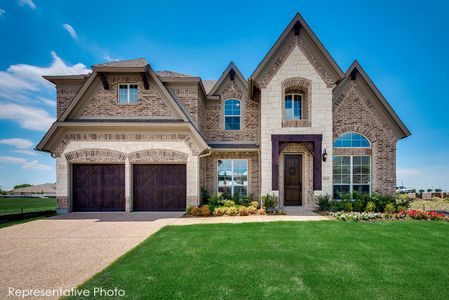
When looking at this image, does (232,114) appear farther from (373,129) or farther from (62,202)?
(62,202)

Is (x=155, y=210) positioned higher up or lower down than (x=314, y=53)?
lower down

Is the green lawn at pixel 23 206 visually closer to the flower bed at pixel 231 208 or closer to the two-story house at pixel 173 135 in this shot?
the two-story house at pixel 173 135

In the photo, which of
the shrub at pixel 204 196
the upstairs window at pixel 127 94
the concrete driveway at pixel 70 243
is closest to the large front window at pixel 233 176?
the shrub at pixel 204 196

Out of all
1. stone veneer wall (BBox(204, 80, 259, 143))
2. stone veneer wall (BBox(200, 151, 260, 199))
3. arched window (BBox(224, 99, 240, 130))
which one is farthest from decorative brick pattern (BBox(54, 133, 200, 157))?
arched window (BBox(224, 99, 240, 130))

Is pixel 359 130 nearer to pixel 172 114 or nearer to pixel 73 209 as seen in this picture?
pixel 172 114

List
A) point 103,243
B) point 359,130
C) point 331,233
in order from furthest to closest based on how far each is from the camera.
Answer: point 359,130 → point 331,233 → point 103,243

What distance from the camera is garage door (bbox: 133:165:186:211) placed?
36.3 ft

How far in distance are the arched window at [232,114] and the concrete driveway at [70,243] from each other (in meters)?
5.81

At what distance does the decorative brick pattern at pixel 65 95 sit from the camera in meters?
11.6

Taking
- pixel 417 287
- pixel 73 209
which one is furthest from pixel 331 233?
pixel 73 209

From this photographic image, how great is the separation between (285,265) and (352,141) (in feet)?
32.9

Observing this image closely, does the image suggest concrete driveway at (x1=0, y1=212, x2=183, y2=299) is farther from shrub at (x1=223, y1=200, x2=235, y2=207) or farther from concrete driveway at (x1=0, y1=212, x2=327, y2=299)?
shrub at (x1=223, y1=200, x2=235, y2=207)

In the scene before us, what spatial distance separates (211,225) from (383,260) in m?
5.30

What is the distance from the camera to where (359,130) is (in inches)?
474
